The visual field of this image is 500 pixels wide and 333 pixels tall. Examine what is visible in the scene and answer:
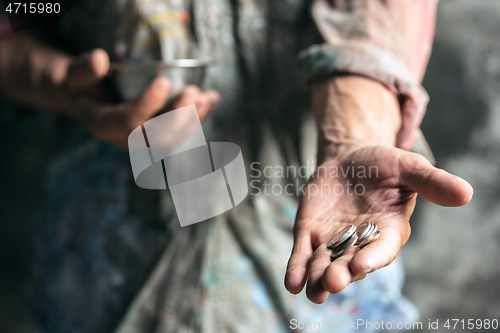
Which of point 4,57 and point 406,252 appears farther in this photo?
point 406,252

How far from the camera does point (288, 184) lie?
558 millimetres

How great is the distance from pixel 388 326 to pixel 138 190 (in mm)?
424

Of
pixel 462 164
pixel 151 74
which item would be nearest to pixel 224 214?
pixel 151 74

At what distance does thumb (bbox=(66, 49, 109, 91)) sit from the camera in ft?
1.50

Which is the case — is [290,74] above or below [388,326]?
above

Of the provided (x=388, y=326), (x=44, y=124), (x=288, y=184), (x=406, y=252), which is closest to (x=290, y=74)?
(x=288, y=184)

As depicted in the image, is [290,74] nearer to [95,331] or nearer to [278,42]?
[278,42]

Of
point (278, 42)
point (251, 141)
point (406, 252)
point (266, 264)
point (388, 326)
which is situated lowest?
point (406, 252)

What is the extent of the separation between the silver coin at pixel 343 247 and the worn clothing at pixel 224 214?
24cm

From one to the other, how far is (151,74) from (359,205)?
0.97 feet

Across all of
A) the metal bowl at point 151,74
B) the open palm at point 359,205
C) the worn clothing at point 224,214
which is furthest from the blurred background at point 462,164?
the open palm at point 359,205

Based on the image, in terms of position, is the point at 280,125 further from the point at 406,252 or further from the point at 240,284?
the point at 406,252

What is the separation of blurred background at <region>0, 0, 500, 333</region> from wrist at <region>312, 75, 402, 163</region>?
0.45 m

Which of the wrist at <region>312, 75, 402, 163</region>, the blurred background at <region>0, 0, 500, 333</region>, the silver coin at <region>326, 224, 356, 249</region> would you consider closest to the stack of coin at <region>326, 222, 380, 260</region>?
the silver coin at <region>326, 224, 356, 249</region>
